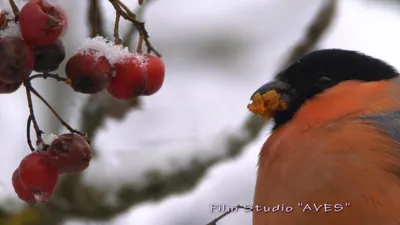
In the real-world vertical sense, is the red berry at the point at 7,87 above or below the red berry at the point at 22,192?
above

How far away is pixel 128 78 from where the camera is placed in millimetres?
1078

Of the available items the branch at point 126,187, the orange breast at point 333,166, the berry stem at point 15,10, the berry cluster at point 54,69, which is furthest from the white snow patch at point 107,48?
the branch at point 126,187

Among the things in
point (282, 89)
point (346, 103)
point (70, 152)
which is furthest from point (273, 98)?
point (70, 152)

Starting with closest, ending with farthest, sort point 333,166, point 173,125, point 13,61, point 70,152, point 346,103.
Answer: point 13,61 → point 70,152 → point 333,166 → point 346,103 → point 173,125

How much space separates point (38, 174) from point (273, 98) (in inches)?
23.1

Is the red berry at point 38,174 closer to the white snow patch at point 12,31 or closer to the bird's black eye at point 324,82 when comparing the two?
the white snow patch at point 12,31

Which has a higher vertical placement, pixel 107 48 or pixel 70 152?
pixel 107 48

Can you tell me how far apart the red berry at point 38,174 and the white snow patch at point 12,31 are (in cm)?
19

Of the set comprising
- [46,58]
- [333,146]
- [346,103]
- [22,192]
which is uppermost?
[346,103]

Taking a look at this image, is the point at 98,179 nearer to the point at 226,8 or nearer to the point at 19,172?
the point at 19,172

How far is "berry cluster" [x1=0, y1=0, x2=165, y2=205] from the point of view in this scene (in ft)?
3.21

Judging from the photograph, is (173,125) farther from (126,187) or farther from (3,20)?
(3,20)

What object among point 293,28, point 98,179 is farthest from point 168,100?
point 98,179

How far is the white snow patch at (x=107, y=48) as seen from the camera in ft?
3.49
